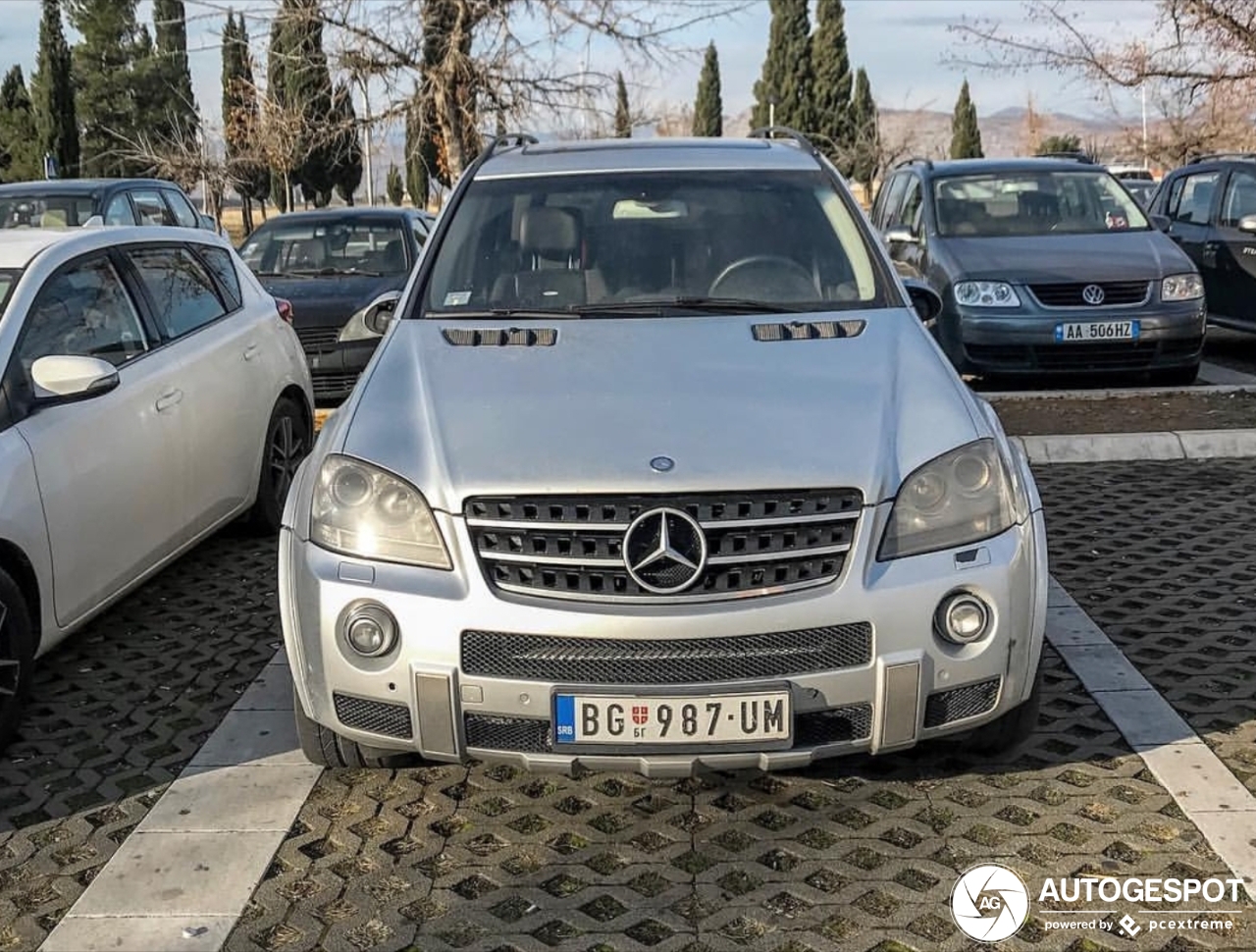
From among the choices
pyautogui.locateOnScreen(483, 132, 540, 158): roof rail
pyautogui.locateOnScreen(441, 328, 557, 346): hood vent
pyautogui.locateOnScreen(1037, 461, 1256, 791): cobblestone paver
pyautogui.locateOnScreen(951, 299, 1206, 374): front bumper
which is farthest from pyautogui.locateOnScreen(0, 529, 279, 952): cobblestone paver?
pyautogui.locateOnScreen(951, 299, 1206, 374): front bumper

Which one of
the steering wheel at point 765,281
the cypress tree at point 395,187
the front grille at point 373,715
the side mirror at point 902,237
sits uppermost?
the steering wheel at point 765,281

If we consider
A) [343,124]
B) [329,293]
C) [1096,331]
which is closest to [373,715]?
[1096,331]

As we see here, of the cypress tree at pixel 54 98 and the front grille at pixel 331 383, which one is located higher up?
the cypress tree at pixel 54 98

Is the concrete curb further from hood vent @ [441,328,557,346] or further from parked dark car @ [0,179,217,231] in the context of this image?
parked dark car @ [0,179,217,231]

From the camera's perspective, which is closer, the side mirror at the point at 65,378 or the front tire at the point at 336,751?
the front tire at the point at 336,751

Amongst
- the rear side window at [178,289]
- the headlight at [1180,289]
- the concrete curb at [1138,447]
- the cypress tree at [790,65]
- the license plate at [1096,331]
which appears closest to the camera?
the rear side window at [178,289]

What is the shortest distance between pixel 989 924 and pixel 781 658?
78 cm

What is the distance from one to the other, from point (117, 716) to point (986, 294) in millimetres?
7160

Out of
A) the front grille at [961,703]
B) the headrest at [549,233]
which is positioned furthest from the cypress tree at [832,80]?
the front grille at [961,703]

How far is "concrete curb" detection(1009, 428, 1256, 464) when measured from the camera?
26.5 feet

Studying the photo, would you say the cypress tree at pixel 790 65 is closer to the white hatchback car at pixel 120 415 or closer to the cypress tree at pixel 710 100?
the cypress tree at pixel 710 100

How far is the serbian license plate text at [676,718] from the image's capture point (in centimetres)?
331

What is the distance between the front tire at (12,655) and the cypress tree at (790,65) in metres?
57.9

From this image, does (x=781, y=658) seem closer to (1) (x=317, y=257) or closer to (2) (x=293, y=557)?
(2) (x=293, y=557)
